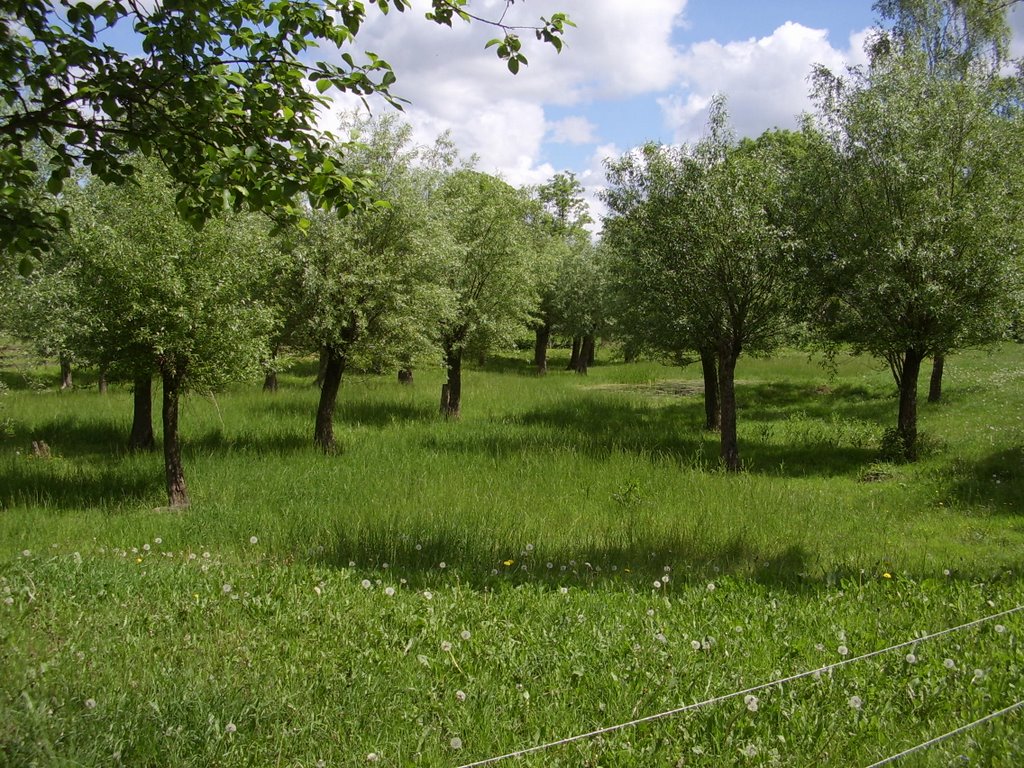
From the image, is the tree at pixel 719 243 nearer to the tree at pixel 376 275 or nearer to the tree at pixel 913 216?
the tree at pixel 913 216

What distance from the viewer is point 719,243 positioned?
554 inches

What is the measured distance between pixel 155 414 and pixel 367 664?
55.7ft

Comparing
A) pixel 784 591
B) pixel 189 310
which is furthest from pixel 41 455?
pixel 784 591

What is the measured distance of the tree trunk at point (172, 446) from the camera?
37.1 feet

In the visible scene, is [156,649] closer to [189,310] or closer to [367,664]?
[367,664]

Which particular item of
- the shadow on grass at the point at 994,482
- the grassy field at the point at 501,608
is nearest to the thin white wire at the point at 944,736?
the grassy field at the point at 501,608

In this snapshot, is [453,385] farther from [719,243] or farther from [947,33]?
[947,33]

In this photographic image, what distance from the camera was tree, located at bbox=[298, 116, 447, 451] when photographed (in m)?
15.3

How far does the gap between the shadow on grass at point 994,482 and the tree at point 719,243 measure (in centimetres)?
404

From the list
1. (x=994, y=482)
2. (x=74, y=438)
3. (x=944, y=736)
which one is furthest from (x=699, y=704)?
(x=74, y=438)

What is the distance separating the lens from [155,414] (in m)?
19.0

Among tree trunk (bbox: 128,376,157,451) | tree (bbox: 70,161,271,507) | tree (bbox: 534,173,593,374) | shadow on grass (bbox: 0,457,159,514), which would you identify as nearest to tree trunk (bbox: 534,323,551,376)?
tree (bbox: 534,173,593,374)

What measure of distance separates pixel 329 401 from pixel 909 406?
517 inches

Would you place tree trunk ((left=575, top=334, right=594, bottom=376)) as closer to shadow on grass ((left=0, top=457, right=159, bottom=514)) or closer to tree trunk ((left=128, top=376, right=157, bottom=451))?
tree trunk ((left=128, top=376, right=157, bottom=451))
